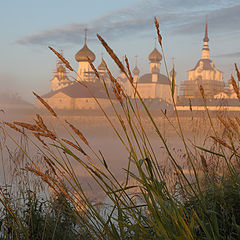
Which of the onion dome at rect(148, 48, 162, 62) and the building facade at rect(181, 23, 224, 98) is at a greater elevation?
the onion dome at rect(148, 48, 162, 62)

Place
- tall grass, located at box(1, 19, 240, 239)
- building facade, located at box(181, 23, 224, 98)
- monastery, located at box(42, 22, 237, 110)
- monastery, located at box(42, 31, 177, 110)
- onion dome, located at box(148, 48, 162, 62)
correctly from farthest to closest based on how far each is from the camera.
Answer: onion dome, located at box(148, 48, 162, 62), building facade, located at box(181, 23, 224, 98), monastery, located at box(42, 22, 237, 110), monastery, located at box(42, 31, 177, 110), tall grass, located at box(1, 19, 240, 239)

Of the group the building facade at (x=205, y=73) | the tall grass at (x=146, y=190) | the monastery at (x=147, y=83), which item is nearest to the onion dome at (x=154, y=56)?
the monastery at (x=147, y=83)

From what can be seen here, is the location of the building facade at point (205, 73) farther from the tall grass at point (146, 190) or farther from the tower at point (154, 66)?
the tall grass at point (146, 190)

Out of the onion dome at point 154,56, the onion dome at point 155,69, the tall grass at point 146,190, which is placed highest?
the onion dome at point 154,56

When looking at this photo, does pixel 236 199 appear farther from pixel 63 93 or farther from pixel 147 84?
pixel 147 84

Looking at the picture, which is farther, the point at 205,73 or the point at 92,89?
the point at 205,73

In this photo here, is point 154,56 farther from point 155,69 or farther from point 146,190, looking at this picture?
point 146,190

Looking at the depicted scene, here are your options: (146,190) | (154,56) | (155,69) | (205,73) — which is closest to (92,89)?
(154,56)

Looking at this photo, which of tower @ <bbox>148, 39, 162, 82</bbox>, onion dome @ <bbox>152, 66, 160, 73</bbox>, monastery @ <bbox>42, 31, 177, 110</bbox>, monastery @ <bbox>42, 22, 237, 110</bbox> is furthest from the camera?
onion dome @ <bbox>152, 66, 160, 73</bbox>

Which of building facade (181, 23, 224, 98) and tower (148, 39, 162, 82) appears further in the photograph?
tower (148, 39, 162, 82)

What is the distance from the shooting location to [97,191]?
6117 millimetres

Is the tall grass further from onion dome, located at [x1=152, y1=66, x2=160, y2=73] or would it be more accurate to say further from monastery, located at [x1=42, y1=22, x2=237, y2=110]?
onion dome, located at [x1=152, y1=66, x2=160, y2=73]

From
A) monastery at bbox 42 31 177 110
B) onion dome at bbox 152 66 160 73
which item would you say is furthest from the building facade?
onion dome at bbox 152 66 160 73

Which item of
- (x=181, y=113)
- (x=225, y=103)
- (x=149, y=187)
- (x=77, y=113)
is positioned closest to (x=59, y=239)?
(x=149, y=187)
